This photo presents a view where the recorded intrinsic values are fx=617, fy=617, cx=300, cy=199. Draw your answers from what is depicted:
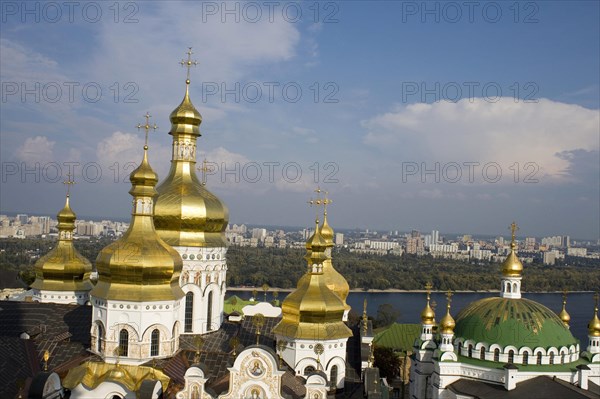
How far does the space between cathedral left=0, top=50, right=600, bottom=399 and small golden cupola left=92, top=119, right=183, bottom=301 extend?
0.07 ft

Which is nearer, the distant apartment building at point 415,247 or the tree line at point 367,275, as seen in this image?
the tree line at point 367,275

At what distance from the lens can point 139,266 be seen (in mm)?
11031

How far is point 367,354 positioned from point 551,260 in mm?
101963

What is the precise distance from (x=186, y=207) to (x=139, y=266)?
2.80 meters

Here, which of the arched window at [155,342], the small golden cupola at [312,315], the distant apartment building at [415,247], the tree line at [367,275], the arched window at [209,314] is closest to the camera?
the arched window at [155,342]

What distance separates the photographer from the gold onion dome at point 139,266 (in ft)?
36.3

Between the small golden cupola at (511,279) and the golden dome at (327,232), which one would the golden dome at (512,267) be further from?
the golden dome at (327,232)

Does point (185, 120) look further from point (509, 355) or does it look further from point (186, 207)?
point (509, 355)

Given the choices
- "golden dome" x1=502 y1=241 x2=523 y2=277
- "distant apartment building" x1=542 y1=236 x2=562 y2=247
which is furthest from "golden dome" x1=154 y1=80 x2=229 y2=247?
"distant apartment building" x1=542 y1=236 x2=562 y2=247

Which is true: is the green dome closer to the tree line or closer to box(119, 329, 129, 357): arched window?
box(119, 329, 129, 357): arched window

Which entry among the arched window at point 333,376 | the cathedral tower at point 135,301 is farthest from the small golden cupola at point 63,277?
the arched window at point 333,376

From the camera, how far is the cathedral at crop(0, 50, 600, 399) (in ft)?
33.9

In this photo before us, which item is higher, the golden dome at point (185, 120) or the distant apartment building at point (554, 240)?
the golden dome at point (185, 120)

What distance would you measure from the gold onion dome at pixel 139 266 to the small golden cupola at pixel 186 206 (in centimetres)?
189
